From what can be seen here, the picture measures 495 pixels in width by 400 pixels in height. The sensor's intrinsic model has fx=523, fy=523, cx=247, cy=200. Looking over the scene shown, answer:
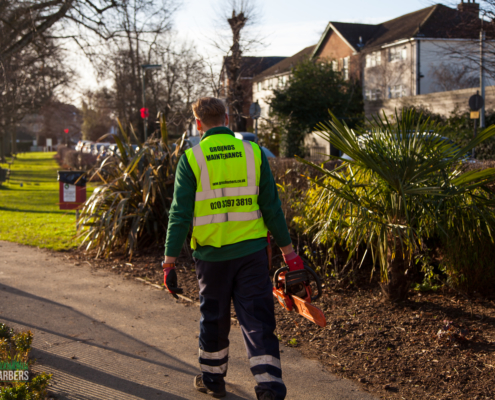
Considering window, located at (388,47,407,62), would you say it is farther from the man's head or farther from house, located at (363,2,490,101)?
the man's head

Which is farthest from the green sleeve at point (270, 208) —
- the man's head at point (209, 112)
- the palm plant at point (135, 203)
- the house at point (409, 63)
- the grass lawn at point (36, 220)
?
the house at point (409, 63)

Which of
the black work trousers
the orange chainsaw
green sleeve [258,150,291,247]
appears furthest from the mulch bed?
green sleeve [258,150,291,247]

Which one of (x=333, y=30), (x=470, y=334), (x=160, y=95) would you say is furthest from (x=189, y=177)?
(x=333, y=30)

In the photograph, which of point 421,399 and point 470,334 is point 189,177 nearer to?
point 421,399

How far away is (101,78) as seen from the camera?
44.6 ft

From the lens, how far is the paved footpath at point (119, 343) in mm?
3482

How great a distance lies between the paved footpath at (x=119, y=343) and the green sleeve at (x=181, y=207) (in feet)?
3.31

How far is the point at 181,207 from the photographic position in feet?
10.7

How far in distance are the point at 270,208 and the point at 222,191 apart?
1.11 ft

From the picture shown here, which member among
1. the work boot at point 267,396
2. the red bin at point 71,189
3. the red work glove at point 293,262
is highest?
the red bin at point 71,189

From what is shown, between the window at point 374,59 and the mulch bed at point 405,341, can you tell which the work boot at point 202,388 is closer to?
the mulch bed at point 405,341

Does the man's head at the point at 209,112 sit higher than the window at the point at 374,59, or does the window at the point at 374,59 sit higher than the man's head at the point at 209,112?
the window at the point at 374,59

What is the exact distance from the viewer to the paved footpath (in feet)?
11.4

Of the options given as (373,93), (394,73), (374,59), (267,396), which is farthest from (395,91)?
(267,396)
